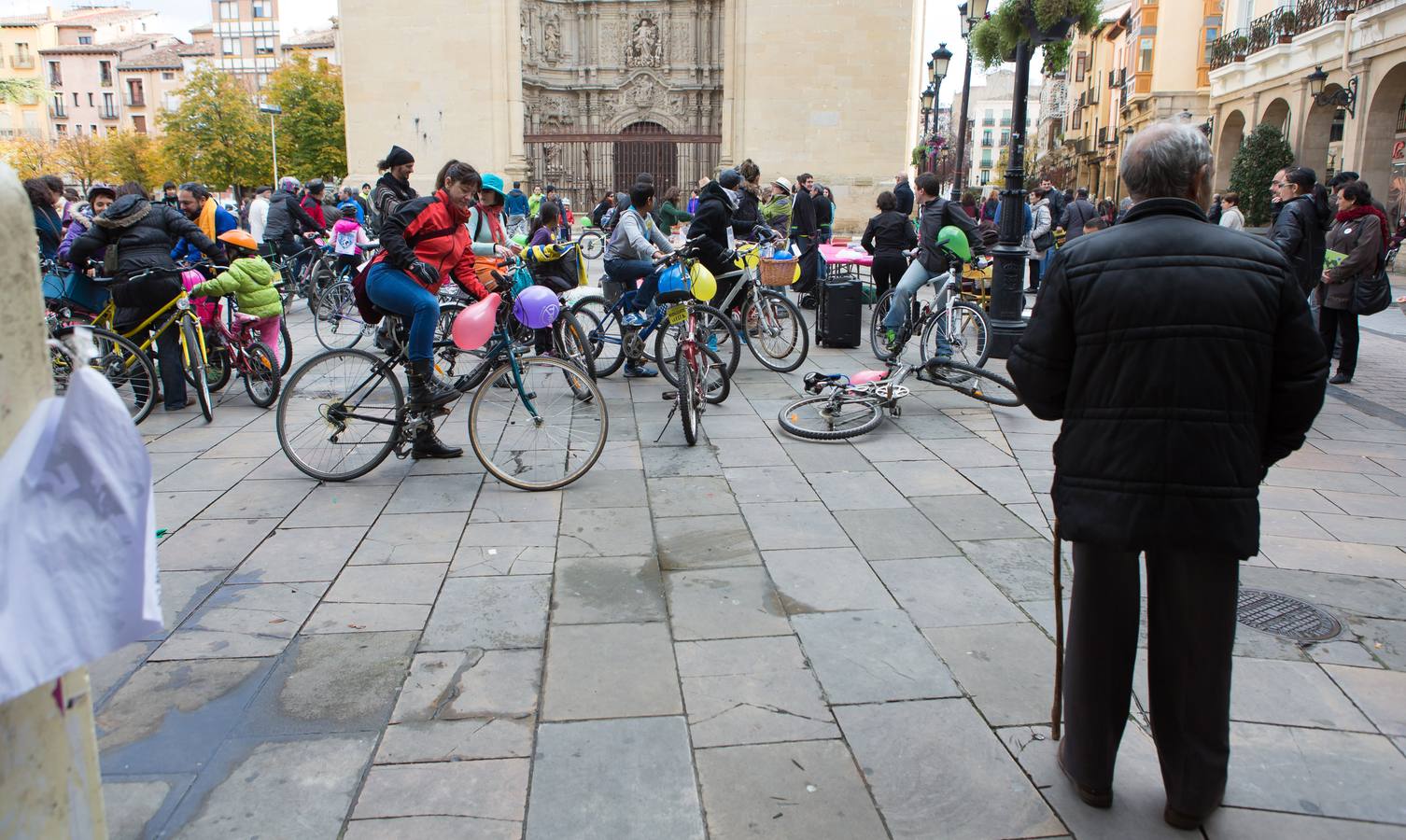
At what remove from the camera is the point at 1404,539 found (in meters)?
5.25

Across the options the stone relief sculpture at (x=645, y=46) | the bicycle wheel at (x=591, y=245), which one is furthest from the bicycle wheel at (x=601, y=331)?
the stone relief sculpture at (x=645, y=46)

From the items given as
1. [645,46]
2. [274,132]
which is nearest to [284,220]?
[645,46]

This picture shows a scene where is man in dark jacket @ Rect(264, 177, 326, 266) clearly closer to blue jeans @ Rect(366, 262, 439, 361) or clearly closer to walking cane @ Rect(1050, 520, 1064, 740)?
blue jeans @ Rect(366, 262, 439, 361)

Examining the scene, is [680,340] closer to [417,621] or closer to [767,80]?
[417,621]

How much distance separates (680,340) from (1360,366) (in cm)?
757

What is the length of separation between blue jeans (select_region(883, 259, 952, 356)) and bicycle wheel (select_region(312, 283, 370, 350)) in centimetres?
590

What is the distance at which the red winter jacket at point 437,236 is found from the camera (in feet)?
20.2

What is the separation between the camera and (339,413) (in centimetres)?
611

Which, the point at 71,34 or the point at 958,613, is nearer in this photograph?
the point at 958,613

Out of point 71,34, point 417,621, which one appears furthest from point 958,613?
point 71,34

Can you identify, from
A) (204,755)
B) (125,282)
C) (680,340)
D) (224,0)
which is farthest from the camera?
Result: (224,0)

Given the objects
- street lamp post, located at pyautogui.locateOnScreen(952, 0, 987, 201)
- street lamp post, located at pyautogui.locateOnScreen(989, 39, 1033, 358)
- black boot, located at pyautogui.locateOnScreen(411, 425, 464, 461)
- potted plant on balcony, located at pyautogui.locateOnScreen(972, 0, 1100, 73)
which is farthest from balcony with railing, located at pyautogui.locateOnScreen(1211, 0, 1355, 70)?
black boot, located at pyautogui.locateOnScreen(411, 425, 464, 461)

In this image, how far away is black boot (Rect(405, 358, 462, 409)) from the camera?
20.0 ft

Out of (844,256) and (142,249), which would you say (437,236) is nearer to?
(142,249)
